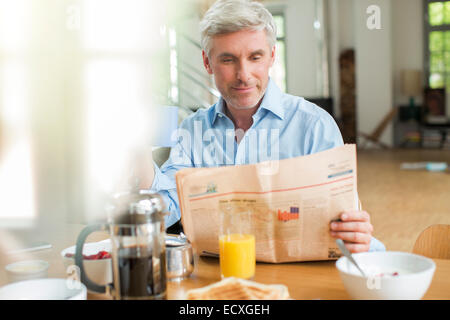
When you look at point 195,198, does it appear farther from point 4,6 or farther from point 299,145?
point 4,6

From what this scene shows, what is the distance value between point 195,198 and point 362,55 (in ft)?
28.2

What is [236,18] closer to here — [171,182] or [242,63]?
[242,63]

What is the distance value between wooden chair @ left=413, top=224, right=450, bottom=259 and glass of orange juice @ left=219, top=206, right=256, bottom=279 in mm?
533

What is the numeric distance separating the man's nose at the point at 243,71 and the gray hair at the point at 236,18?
0.09m

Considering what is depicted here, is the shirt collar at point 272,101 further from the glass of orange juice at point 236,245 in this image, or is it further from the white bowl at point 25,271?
the white bowl at point 25,271

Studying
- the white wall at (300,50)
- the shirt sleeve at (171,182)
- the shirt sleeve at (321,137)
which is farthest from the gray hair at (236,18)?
the white wall at (300,50)

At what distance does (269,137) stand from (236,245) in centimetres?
61

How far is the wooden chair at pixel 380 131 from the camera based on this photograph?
885 centimetres

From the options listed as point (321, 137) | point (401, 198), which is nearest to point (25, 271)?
point (321, 137)

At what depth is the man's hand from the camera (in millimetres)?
909

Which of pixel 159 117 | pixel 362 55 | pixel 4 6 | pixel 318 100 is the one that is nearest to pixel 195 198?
pixel 159 117

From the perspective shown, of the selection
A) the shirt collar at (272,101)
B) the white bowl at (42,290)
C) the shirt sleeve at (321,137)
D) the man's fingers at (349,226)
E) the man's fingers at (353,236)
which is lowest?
the white bowl at (42,290)

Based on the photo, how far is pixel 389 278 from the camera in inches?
28.2

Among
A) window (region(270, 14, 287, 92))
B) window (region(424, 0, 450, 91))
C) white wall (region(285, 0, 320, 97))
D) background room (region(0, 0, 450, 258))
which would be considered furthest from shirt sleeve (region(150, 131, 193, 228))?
window (region(424, 0, 450, 91))
